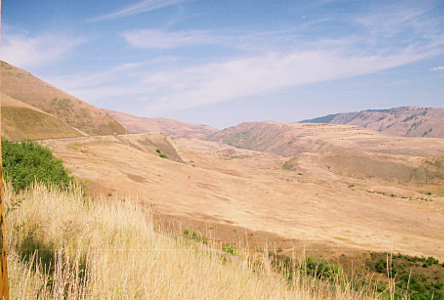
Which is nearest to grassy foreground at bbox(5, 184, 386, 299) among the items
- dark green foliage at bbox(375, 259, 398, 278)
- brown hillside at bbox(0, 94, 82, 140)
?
dark green foliage at bbox(375, 259, 398, 278)

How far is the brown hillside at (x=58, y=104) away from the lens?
47312mm

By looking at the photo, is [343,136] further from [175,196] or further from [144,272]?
[144,272]

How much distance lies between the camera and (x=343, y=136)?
113938mm

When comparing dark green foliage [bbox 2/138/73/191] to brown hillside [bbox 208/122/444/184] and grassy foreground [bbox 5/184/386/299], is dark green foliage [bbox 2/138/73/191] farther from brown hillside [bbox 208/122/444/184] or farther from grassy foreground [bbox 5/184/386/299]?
brown hillside [bbox 208/122/444/184]

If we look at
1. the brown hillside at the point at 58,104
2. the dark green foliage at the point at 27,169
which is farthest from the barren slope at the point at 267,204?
the brown hillside at the point at 58,104

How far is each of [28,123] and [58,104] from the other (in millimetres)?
16834

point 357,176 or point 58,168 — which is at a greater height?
point 58,168

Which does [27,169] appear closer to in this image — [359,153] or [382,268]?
[382,268]

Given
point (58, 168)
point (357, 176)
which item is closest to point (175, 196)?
point (58, 168)

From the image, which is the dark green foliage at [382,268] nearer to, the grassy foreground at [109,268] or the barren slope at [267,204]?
the barren slope at [267,204]

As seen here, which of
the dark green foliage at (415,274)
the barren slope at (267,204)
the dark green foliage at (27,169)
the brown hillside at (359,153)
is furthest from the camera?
the brown hillside at (359,153)

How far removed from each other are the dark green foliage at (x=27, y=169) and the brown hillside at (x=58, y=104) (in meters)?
35.7

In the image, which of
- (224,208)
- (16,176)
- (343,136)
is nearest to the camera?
(16,176)

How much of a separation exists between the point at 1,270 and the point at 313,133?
426 feet
